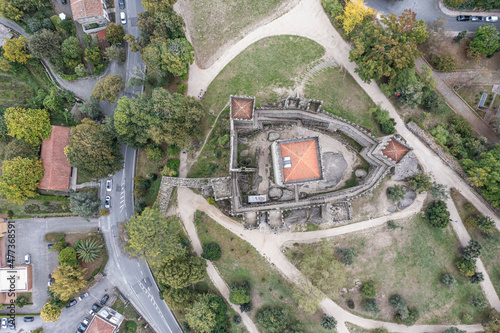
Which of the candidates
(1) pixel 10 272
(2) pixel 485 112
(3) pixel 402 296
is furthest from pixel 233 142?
(2) pixel 485 112

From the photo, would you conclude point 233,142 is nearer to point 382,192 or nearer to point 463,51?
point 382,192

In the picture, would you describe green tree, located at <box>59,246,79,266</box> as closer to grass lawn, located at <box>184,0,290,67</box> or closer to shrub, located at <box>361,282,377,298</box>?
grass lawn, located at <box>184,0,290,67</box>

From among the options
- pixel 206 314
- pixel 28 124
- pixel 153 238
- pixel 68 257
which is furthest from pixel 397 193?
pixel 28 124

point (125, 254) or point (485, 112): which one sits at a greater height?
point (485, 112)

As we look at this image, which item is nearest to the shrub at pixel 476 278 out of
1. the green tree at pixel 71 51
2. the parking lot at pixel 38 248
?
the parking lot at pixel 38 248

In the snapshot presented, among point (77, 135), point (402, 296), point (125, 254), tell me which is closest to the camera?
point (77, 135)

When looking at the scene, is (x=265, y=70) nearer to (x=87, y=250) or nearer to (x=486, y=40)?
(x=486, y=40)

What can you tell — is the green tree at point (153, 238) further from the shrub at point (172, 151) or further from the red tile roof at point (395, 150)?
the red tile roof at point (395, 150)
